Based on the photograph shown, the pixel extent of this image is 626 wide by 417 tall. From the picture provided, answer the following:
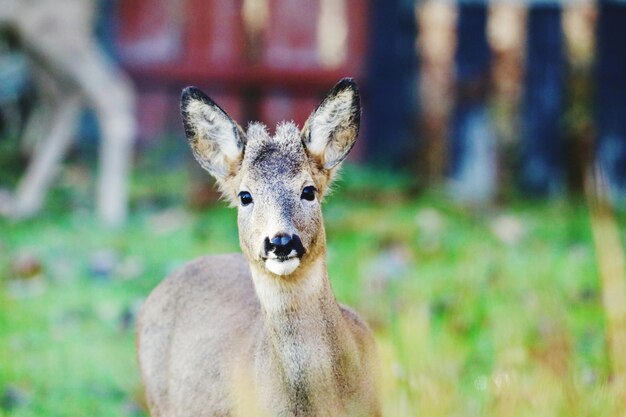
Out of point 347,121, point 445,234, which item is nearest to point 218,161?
point 347,121

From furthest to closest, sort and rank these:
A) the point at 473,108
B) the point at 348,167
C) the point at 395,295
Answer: the point at 348,167
the point at 473,108
the point at 395,295

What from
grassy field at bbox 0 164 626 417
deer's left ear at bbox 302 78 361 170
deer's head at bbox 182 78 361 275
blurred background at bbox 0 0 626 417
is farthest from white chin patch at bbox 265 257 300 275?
blurred background at bbox 0 0 626 417

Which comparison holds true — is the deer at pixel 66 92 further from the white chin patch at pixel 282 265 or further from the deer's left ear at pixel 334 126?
the white chin patch at pixel 282 265

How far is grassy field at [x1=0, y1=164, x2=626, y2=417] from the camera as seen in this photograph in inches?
124

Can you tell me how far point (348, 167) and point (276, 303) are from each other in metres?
6.52

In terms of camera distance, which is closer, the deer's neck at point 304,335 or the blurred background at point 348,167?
the deer's neck at point 304,335

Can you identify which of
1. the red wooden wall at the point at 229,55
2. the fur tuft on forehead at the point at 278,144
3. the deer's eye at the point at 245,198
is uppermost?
the red wooden wall at the point at 229,55

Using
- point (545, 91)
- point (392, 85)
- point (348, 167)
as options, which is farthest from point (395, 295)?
point (392, 85)

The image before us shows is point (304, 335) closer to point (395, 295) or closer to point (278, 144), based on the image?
point (278, 144)

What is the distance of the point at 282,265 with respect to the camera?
312 cm

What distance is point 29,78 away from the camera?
10680 millimetres

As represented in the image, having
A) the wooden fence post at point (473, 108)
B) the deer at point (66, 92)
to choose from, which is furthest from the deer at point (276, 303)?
the wooden fence post at point (473, 108)

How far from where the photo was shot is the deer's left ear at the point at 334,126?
3.44 metres

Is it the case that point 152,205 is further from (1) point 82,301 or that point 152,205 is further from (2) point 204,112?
(2) point 204,112
